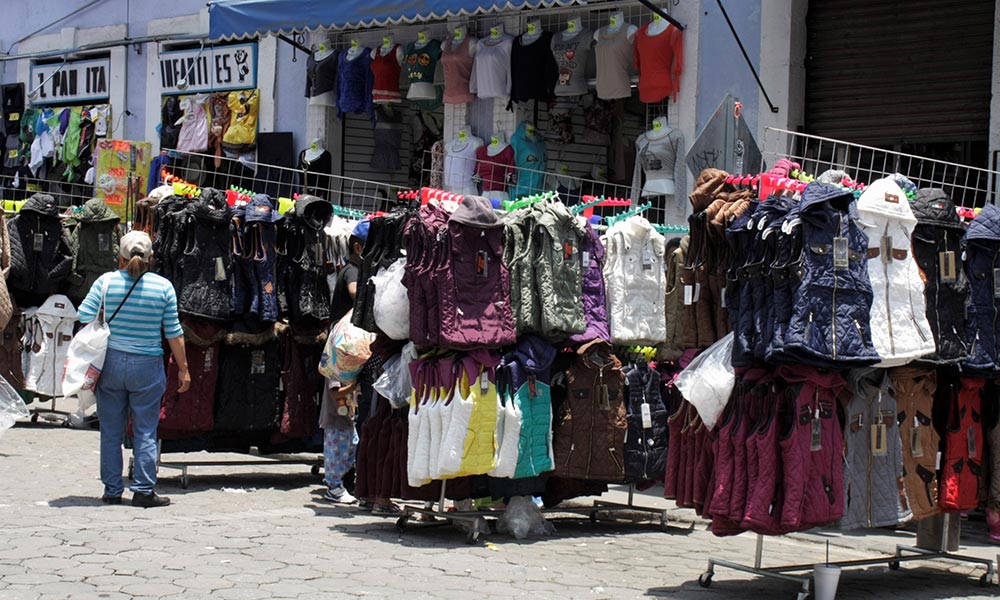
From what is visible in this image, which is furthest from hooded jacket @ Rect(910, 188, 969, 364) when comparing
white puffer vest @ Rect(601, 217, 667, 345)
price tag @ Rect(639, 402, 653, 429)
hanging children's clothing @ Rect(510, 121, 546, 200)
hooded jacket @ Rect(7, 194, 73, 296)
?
hooded jacket @ Rect(7, 194, 73, 296)

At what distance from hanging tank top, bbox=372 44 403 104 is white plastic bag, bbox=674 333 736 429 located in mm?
9733

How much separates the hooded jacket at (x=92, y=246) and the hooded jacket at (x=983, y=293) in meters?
8.87

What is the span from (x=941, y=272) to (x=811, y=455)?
148cm

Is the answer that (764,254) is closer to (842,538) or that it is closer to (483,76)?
(842,538)

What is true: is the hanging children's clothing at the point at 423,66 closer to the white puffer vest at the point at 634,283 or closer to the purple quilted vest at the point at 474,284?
the white puffer vest at the point at 634,283

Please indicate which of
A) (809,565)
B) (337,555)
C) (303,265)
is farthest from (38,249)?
(809,565)

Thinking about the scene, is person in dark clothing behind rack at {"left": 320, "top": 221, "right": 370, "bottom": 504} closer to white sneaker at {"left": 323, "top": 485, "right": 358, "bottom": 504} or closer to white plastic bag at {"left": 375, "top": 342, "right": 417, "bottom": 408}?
white sneaker at {"left": 323, "top": 485, "right": 358, "bottom": 504}

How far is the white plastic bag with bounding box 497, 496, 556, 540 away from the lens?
8656 mm

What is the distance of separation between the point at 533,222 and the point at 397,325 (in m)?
1.08

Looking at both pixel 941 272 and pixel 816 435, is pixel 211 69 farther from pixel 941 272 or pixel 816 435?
pixel 816 435

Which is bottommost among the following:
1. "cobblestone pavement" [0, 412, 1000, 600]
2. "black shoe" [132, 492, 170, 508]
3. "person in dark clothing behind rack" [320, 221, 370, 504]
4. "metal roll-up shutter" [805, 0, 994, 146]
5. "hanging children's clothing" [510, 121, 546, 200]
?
"cobblestone pavement" [0, 412, 1000, 600]

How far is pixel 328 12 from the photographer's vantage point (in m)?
14.5

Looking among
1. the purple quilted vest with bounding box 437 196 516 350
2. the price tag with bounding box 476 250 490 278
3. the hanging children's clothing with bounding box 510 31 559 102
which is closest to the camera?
the purple quilted vest with bounding box 437 196 516 350

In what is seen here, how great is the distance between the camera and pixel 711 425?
7082 millimetres
